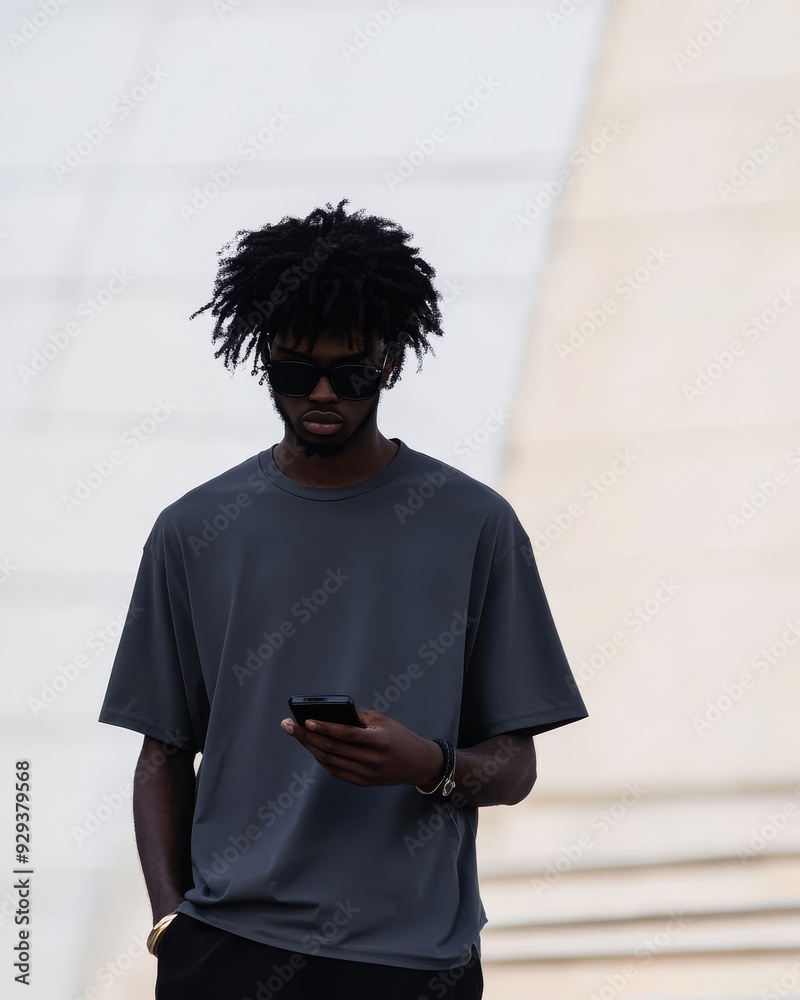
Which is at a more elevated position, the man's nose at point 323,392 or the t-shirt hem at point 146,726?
the man's nose at point 323,392

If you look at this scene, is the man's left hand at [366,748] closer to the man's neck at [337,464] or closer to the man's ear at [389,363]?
the man's neck at [337,464]

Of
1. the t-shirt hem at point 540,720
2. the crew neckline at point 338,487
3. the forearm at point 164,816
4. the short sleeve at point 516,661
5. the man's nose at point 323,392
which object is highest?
the man's nose at point 323,392

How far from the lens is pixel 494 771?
4.24ft

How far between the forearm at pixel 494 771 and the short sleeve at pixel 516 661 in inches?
0.8

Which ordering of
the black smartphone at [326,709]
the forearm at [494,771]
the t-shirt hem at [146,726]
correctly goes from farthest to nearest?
1. the t-shirt hem at [146,726]
2. the forearm at [494,771]
3. the black smartphone at [326,709]

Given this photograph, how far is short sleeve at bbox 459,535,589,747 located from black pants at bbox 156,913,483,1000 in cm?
27

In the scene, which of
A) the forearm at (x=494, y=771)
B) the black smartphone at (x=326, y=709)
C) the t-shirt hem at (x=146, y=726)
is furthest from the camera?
the t-shirt hem at (x=146, y=726)

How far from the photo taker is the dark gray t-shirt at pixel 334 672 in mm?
1229

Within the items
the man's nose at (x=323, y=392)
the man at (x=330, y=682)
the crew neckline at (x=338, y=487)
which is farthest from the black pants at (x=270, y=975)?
the man's nose at (x=323, y=392)

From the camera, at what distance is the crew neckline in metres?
1.35

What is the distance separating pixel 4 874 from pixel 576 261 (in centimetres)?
206

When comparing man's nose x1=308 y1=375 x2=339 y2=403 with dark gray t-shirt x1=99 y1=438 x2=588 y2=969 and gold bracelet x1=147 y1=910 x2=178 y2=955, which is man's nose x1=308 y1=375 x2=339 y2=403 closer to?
dark gray t-shirt x1=99 y1=438 x2=588 y2=969

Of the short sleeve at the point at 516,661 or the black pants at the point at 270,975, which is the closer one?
the black pants at the point at 270,975

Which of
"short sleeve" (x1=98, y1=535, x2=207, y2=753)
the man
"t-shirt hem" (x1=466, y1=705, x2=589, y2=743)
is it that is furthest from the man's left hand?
"short sleeve" (x1=98, y1=535, x2=207, y2=753)
